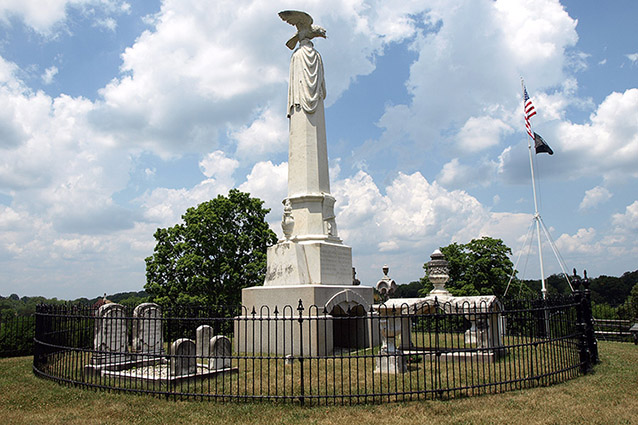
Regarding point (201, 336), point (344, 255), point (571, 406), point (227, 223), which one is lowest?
point (571, 406)

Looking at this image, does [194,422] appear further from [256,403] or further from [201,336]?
[201,336]

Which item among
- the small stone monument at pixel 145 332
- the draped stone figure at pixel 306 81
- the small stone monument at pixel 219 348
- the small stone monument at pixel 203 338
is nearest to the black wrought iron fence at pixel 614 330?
the draped stone figure at pixel 306 81

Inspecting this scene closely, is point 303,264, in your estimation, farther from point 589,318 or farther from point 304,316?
point 589,318

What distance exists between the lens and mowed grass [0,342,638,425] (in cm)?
695

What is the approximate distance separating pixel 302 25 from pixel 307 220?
7235 millimetres

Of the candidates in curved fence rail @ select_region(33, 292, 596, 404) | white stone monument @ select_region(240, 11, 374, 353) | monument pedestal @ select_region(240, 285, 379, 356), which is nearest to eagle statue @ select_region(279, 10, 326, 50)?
white stone monument @ select_region(240, 11, 374, 353)

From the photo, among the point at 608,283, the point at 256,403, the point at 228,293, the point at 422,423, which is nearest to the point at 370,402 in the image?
the point at 422,423

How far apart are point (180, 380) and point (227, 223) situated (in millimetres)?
18824

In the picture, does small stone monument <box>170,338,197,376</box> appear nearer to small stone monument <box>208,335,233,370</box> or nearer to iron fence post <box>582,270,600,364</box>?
small stone monument <box>208,335,233,370</box>

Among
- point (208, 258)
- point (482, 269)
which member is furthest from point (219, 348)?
point (482, 269)

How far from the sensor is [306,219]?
15180mm

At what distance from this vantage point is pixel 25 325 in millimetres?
15461

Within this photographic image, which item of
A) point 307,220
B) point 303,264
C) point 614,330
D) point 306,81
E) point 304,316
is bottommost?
point 614,330

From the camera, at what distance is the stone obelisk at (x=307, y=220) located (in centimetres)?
1392
